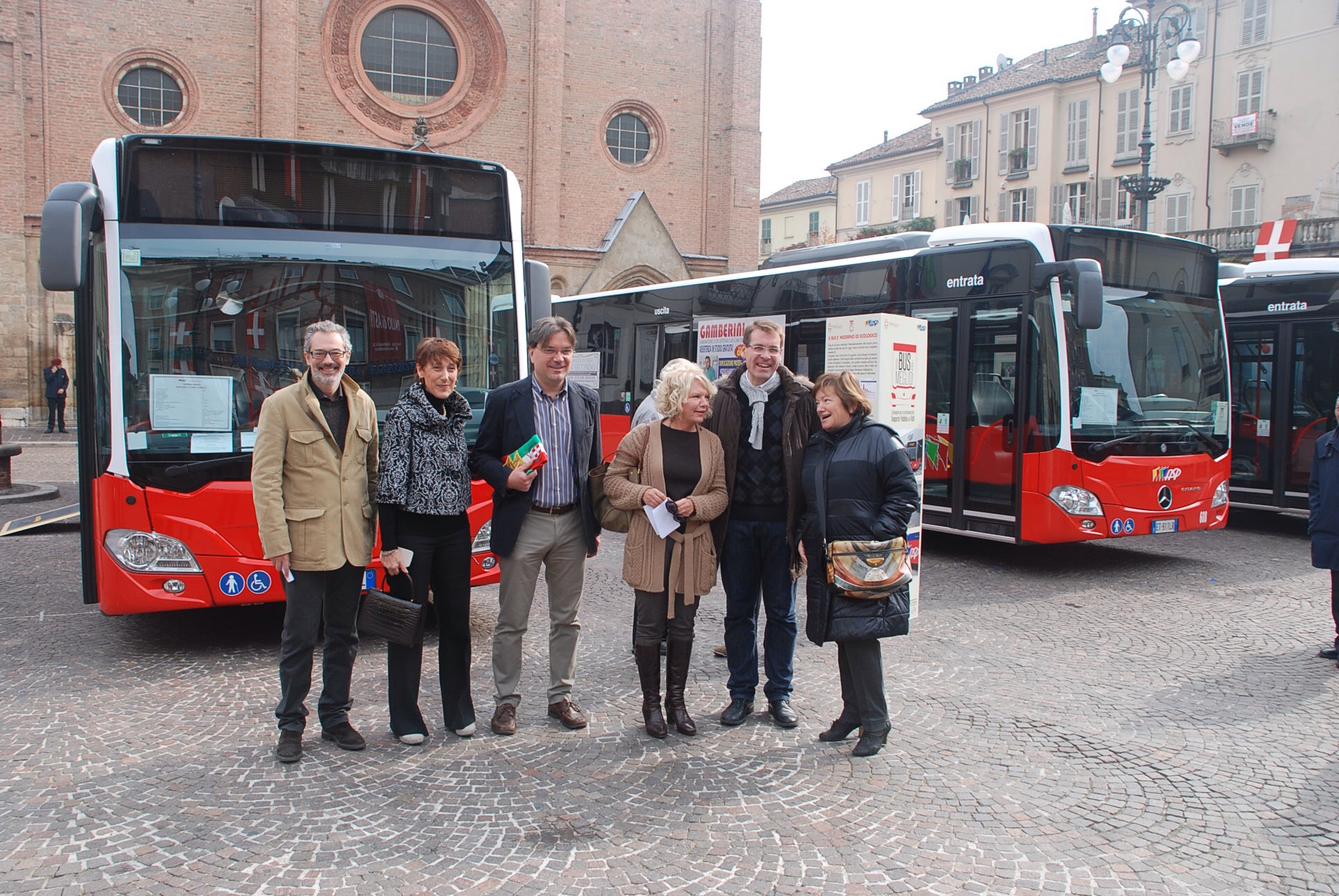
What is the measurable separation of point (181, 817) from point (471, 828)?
1113 millimetres

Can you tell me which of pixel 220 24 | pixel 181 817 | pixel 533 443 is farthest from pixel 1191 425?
pixel 220 24

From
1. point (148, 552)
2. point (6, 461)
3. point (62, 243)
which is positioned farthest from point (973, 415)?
point (6, 461)

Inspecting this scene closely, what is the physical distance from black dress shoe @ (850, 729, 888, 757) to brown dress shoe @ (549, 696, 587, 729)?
50.7 inches

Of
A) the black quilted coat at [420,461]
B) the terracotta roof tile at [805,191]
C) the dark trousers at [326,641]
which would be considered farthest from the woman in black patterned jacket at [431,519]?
the terracotta roof tile at [805,191]

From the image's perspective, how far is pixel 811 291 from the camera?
10266mm

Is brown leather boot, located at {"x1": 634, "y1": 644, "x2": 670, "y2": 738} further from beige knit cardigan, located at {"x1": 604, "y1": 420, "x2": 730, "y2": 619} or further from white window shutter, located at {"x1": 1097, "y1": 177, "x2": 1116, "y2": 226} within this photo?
white window shutter, located at {"x1": 1097, "y1": 177, "x2": 1116, "y2": 226}

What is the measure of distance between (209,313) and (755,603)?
3443mm

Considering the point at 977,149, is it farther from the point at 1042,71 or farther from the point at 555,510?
the point at 555,510

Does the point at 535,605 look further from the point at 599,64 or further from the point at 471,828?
the point at 599,64

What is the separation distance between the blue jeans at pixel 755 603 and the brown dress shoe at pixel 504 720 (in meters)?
1.08

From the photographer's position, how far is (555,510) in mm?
4703

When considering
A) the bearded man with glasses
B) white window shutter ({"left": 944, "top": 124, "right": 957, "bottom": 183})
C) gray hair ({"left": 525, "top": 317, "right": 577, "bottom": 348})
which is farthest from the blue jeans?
white window shutter ({"left": 944, "top": 124, "right": 957, "bottom": 183})

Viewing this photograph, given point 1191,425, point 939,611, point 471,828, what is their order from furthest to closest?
point 1191,425 < point 939,611 < point 471,828

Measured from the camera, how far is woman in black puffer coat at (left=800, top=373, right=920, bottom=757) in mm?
4406
